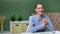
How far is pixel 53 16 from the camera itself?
472cm

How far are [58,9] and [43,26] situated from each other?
344 cm

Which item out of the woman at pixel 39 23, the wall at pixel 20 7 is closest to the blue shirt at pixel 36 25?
the woman at pixel 39 23

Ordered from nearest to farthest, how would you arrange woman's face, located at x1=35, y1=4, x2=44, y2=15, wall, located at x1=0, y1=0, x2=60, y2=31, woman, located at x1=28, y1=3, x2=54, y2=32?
woman, located at x1=28, y1=3, x2=54, y2=32 < woman's face, located at x1=35, y1=4, x2=44, y2=15 < wall, located at x1=0, y1=0, x2=60, y2=31

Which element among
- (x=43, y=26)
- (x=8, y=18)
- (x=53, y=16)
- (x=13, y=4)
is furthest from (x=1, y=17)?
(x=43, y=26)

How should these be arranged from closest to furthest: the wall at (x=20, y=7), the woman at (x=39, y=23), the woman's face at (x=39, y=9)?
1. the woman at (x=39, y=23)
2. the woman's face at (x=39, y=9)
3. the wall at (x=20, y=7)

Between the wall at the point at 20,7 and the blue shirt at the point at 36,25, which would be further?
the wall at the point at 20,7

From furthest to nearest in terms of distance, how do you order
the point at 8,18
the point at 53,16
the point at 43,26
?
the point at 8,18 < the point at 53,16 < the point at 43,26

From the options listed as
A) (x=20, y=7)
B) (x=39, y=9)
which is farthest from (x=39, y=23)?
(x=20, y=7)

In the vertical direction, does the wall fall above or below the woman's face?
below

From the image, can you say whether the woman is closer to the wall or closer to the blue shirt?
the blue shirt

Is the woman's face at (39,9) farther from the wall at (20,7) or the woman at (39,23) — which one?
the wall at (20,7)

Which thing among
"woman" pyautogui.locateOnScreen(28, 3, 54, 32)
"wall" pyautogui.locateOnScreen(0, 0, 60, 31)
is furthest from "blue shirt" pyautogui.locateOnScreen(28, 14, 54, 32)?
"wall" pyautogui.locateOnScreen(0, 0, 60, 31)

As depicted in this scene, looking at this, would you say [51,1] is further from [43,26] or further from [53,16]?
[43,26]

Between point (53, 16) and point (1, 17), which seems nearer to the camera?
point (53, 16)
